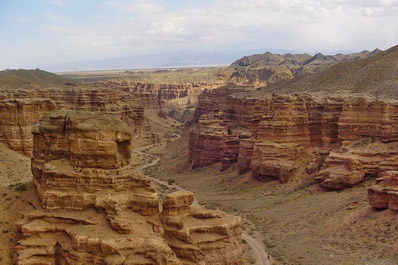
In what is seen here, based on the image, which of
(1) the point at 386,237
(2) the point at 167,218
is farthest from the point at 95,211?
(1) the point at 386,237

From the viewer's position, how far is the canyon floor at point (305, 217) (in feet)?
107

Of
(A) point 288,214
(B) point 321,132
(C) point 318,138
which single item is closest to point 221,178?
(C) point 318,138

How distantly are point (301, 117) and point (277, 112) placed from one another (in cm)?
266

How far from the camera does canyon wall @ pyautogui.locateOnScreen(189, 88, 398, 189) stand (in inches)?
1836

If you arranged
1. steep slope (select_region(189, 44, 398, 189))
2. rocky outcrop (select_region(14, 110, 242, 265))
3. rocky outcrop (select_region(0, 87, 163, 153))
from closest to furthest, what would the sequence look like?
rocky outcrop (select_region(14, 110, 242, 265)) → steep slope (select_region(189, 44, 398, 189)) → rocky outcrop (select_region(0, 87, 163, 153))

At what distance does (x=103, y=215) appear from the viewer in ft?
80.3

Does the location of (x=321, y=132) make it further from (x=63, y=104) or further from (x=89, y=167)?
(x=63, y=104)

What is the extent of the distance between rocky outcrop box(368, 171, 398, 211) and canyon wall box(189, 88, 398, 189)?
8.31 meters

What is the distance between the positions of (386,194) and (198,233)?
16834 millimetres

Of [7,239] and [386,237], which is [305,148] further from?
[7,239]

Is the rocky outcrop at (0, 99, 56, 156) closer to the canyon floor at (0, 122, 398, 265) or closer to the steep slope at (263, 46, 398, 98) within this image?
the canyon floor at (0, 122, 398, 265)

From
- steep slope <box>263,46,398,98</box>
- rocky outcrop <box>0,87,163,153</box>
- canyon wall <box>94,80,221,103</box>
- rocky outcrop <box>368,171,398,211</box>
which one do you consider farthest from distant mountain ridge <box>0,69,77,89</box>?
rocky outcrop <box>368,171,398,211</box>

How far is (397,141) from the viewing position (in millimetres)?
47531

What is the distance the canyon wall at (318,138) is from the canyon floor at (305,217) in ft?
5.60
